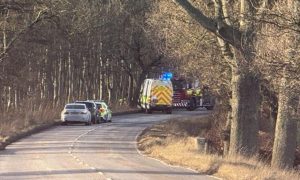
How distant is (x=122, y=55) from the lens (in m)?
62.6

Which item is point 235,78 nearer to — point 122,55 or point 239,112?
point 239,112

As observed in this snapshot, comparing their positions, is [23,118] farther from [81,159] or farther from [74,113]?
[81,159]

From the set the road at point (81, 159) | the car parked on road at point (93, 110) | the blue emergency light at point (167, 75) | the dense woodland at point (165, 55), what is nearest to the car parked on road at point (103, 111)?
the car parked on road at point (93, 110)

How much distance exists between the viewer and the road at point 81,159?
58.7 feet

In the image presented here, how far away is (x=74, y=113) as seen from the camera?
44.0 m

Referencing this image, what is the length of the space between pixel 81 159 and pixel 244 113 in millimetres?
5900

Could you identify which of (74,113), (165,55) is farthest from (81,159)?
(74,113)

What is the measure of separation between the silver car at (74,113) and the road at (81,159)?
756 centimetres

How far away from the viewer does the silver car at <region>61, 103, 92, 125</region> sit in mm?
44000

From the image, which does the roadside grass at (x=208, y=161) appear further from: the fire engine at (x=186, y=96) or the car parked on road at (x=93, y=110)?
the fire engine at (x=186, y=96)

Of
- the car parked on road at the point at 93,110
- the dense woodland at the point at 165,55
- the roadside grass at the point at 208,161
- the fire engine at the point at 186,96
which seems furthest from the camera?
the fire engine at the point at 186,96

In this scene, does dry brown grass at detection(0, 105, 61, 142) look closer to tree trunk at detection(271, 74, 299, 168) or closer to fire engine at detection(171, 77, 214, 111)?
tree trunk at detection(271, 74, 299, 168)

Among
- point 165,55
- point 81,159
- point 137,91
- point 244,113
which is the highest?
point 165,55

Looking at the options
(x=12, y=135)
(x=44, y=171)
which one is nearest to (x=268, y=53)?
(x=44, y=171)
